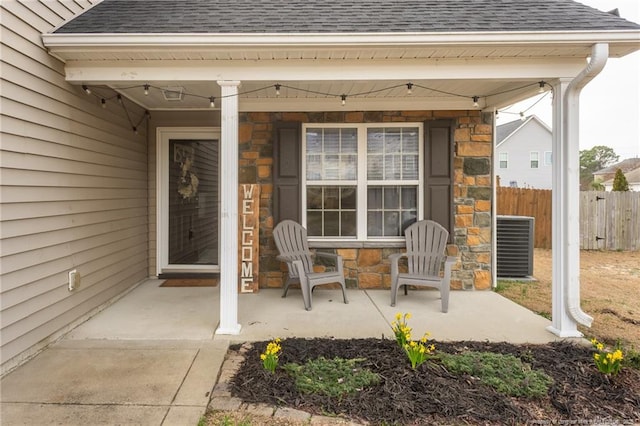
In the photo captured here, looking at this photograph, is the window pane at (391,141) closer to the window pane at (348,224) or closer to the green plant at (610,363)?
the window pane at (348,224)

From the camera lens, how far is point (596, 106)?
28844 mm

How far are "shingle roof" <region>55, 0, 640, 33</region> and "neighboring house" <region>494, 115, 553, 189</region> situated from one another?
17589mm

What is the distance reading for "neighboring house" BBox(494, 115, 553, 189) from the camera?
62.6ft

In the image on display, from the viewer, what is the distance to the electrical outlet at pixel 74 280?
321 cm

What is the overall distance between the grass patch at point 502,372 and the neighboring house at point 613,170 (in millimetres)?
28388

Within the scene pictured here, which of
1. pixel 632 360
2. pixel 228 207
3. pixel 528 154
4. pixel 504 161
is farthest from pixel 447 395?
pixel 528 154

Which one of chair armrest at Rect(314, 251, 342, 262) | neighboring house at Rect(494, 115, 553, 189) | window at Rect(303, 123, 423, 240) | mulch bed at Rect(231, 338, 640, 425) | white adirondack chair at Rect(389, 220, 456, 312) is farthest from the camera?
neighboring house at Rect(494, 115, 553, 189)

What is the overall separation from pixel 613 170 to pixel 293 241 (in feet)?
110

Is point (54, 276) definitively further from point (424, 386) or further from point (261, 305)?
point (424, 386)

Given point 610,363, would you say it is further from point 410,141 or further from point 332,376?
point 410,141

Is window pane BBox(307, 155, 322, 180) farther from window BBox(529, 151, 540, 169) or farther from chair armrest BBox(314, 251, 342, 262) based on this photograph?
window BBox(529, 151, 540, 169)

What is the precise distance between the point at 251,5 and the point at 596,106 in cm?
3467

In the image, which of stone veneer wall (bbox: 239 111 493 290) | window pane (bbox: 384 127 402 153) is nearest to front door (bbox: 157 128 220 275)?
stone veneer wall (bbox: 239 111 493 290)

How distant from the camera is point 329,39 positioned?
288cm
